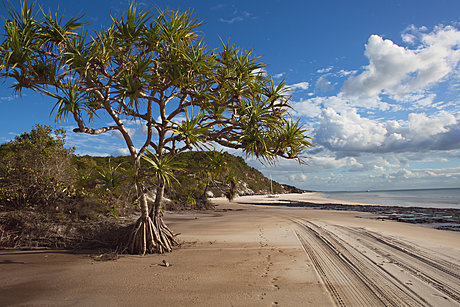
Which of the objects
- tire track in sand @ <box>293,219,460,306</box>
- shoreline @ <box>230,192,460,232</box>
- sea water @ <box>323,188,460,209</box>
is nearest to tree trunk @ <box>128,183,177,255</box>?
tire track in sand @ <box>293,219,460,306</box>

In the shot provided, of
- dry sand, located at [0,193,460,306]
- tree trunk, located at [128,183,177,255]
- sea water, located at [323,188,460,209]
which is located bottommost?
sea water, located at [323,188,460,209]

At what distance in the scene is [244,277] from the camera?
4.48m

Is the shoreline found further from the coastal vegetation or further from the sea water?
the coastal vegetation

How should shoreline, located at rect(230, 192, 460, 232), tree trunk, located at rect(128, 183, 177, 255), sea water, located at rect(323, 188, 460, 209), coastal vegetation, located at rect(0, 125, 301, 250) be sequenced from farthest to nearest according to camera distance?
sea water, located at rect(323, 188, 460, 209) < shoreline, located at rect(230, 192, 460, 232) < coastal vegetation, located at rect(0, 125, 301, 250) < tree trunk, located at rect(128, 183, 177, 255)

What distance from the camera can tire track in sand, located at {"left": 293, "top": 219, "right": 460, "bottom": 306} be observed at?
370cm

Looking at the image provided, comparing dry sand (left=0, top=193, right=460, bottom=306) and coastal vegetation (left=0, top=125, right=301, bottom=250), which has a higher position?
coastal vegetation (left=0, top=125, right=301, bottom=250)

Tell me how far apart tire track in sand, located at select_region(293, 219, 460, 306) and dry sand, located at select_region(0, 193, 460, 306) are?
0.01 meters

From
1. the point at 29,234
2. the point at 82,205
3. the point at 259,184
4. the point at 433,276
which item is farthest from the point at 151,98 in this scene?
the point at 259,184

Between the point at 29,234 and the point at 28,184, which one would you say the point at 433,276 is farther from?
the point at 28,184

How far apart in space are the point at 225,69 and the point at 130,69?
7.03 feet

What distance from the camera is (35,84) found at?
5.28 metres

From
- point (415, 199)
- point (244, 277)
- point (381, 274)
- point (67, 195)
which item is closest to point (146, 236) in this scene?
point (244, 277)

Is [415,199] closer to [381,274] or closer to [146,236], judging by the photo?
[381,274]

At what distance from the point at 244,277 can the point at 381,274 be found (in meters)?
2.48
